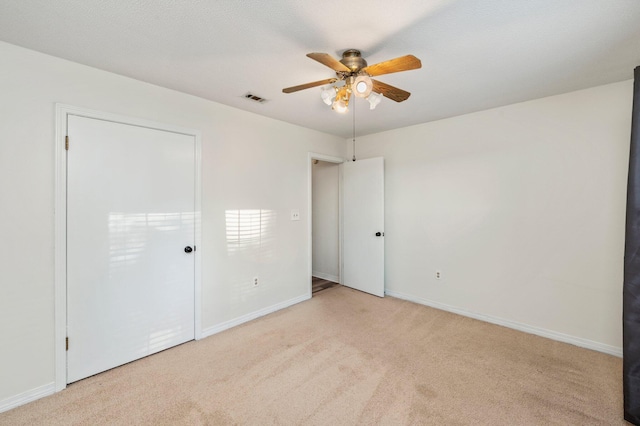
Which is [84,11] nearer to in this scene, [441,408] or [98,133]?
[98,133]

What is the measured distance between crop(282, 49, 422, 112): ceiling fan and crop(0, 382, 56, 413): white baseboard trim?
2.74 metres

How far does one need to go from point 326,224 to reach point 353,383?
310cm

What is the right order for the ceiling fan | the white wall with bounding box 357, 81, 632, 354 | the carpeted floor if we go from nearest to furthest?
1. the ceiling fan
2. the white wall with bounding box 357, 81, 632, 354
3. the carpeted floor

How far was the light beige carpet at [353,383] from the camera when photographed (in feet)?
5.83

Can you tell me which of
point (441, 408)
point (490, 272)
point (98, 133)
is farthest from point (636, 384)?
point (98, 133)

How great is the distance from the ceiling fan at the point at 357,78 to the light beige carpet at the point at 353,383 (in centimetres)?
206

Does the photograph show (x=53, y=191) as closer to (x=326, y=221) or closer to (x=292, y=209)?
(x=292, y=209)

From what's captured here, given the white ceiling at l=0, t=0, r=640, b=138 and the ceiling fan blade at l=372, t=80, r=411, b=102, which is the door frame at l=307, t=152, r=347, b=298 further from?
the ceiling fan blade at l=372, t=80, r=411, b=102

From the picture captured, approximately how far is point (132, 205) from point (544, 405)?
11.4 ft

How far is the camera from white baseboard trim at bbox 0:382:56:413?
1841 mm

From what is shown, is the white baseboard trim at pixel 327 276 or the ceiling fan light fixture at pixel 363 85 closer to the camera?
the ceiling fan light fixture at pixel 363 85

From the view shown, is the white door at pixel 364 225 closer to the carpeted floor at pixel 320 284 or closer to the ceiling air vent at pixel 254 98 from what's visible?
the carpeted floor at pixel 320 284

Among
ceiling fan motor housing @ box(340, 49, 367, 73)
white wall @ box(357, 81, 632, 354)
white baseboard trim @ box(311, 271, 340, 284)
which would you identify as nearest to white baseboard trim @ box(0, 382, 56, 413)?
ceiling fan motor housing @ box(340, 49, 367, 73)

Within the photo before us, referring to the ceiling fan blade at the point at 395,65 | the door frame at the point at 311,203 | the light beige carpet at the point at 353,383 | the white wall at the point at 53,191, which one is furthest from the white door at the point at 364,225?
the ceiling fan blade at the point at 395,65
